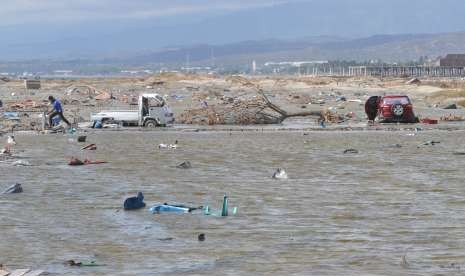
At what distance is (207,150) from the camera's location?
30844 mm

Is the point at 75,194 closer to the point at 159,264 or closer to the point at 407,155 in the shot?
the point at 159,264

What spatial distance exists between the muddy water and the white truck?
429 inches

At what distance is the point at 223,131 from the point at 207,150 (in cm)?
893

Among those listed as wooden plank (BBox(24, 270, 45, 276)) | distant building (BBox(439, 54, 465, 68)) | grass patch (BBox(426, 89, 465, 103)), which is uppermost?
distant building (BBox(439, 54, 465, 68))

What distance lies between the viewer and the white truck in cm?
4184

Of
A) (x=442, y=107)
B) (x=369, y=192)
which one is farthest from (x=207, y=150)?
(x=442, y=107)

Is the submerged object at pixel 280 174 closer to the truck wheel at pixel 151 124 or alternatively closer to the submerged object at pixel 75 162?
the submerged object at pixel 75 162

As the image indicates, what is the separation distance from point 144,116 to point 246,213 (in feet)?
81.8

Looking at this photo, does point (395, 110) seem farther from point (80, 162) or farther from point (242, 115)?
point (80, 162)

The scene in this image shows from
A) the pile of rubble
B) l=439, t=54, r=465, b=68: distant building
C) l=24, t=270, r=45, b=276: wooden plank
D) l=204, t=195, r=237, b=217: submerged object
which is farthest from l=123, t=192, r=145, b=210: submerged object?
l=439, t=54, r=465, b=68: distant building

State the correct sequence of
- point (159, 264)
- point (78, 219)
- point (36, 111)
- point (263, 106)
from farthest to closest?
point (36, 111), point (263, 106), point (78, 219), point (159, 264)

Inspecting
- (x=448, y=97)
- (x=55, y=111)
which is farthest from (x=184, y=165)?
(x=448, y=97)

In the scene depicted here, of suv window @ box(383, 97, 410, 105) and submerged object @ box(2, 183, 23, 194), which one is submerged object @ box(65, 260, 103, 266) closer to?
submerged object @ box(2, 183, 23, 194)

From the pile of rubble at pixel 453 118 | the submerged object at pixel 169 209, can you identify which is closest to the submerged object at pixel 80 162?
the submerged object at pixel 169 209
